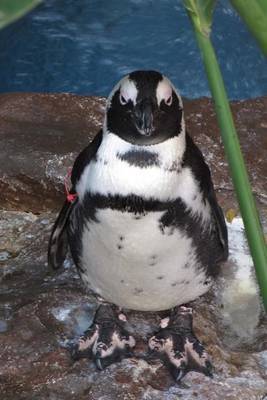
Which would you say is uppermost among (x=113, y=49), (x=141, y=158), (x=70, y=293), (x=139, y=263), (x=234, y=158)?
(x=234, y=158)

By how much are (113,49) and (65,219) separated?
2297mm

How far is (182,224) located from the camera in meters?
1.22

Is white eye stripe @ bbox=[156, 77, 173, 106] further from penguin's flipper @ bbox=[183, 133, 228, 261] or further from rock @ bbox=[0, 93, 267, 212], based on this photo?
rock @ bbox=[0, 93, 267, 212]

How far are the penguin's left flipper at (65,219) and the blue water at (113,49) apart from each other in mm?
1931

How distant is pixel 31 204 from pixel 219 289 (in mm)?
545

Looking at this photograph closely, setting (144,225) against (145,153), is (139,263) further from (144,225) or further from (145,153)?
(145,153)

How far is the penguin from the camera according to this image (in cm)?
113

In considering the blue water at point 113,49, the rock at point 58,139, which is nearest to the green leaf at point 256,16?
the rock at point 58,139

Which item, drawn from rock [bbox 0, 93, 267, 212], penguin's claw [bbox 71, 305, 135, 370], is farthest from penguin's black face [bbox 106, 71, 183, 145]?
rock [bbox 0, 93, 267, 212]

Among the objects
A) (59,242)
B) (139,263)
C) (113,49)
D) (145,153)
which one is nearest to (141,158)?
(145,153)

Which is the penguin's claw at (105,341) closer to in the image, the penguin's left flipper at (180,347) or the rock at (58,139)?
the penguin's left flipper at (180,347)

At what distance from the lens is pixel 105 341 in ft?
4.76

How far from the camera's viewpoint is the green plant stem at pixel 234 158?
44 centimetres

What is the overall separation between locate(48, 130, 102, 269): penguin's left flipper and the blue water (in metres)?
1.93
